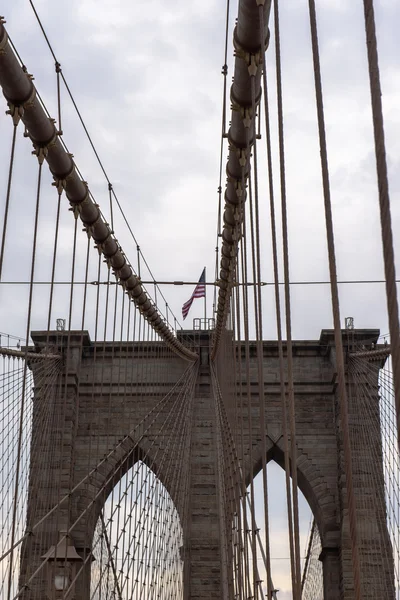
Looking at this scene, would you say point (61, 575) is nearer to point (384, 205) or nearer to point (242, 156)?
point (242, 156)

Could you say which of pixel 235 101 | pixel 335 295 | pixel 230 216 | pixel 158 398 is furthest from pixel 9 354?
pixel 335 295

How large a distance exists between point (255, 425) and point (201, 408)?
1450mm

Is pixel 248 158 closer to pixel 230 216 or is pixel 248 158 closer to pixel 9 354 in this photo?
pixel 230 216

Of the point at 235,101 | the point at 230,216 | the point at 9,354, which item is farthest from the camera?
the point at 9,354

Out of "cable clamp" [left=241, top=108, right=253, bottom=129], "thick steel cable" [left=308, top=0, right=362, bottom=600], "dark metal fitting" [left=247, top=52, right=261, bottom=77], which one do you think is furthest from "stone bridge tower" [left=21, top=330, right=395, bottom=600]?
"thick steel cable" [left=308, top=0, right=362, bottom=600]

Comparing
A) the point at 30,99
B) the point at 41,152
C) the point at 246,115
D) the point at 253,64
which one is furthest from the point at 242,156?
the point at 30,99

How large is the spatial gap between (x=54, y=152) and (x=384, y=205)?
218 inches

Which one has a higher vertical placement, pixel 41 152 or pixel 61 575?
pixel 41 152

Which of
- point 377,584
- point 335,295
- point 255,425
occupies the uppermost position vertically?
point 255,425

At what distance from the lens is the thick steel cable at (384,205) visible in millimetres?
2855

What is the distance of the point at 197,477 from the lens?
74.3ft

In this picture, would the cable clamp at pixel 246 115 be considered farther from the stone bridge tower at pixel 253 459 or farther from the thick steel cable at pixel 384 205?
the stone bridge tower at pixel 253 459

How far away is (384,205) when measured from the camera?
2.90 metres

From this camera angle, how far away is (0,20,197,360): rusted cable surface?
6516 millimetres
